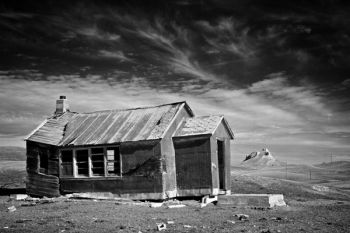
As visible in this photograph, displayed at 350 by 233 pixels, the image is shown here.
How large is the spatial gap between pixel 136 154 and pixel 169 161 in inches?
75.9

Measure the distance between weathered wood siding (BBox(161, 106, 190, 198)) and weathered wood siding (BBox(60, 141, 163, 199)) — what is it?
0.32 meters

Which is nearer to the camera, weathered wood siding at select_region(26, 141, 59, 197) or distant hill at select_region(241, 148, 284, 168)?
weathered wood siding at select_region(26, 141, 59, 197)

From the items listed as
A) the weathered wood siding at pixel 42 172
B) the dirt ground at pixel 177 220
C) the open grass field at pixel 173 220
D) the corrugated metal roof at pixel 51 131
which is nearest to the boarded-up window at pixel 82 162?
the weathered wood siding at pixel 42 172

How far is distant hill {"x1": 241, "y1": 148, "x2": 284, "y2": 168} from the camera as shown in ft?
387

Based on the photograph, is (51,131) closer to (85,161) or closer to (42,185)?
(42,185)

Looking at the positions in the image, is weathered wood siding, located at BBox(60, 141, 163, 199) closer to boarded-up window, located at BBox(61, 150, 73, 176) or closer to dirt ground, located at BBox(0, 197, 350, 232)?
boarded-up window, located at BBox(61, 150, 73, 176)

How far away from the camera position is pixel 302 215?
1495 centimetres

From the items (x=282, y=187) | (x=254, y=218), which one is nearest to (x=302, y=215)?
(x=254, y=218)

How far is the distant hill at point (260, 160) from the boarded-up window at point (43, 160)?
321 feet

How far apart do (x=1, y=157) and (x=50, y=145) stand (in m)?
86.9

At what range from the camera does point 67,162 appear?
23.4 meters

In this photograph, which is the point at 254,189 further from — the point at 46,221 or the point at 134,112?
the point at 46,221

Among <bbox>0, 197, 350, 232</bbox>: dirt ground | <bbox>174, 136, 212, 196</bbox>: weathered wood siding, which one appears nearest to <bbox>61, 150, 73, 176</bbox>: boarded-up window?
<bbox>0, 197, 350, 232</bbox>: dirt ground

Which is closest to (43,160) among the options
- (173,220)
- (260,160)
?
(173,220)
